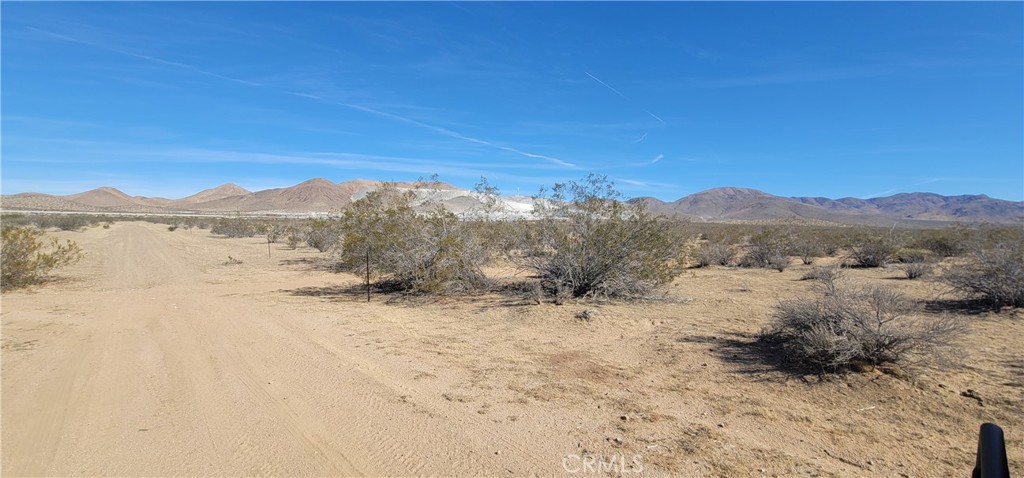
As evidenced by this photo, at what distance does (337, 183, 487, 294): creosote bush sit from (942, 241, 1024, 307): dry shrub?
11.4 metres

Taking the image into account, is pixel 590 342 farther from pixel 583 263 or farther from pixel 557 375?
pixel 583 263

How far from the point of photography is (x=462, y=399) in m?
5.62

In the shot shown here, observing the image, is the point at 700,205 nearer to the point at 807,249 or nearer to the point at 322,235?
the point at 807,249

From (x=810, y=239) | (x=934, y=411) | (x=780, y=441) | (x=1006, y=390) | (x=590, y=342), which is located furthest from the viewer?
(x=810, y=239)

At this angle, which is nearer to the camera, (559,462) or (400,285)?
(559,462)

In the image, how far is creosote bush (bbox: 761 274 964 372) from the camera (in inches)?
244

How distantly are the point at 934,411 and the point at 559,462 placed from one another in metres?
4.25

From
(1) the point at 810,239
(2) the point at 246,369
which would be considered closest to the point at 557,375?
(2) the point at 246,369

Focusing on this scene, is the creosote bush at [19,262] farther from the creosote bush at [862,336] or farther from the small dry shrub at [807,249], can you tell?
the small dry shrub at [807,249]

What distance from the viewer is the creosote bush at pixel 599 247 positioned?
1229 centimetres

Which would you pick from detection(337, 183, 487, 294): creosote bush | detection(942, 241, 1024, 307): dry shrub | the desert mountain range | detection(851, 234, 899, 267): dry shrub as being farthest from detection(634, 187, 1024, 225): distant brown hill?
detection(337, 183, 487, 294): creosote bush

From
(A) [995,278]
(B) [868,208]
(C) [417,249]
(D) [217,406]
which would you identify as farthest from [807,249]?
(B) [868,208]

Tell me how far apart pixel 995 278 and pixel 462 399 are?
40.0ft

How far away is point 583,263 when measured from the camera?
40.6 feet
